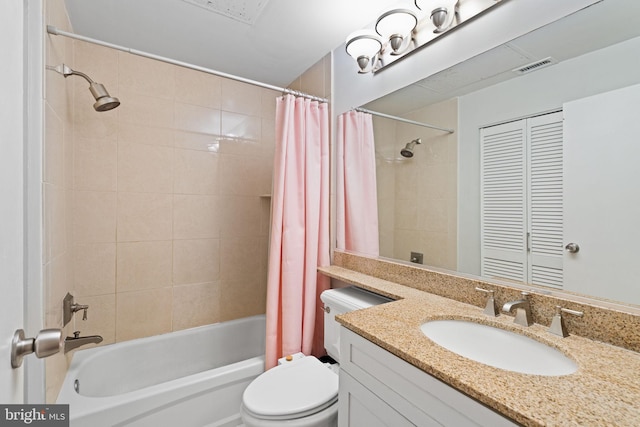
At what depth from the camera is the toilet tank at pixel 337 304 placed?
4.66 ft

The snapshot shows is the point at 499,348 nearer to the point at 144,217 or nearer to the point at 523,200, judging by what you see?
the point at 523,200

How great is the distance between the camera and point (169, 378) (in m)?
2.00

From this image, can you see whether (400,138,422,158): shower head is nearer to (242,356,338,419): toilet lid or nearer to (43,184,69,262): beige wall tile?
(242,356,338,419): toilet lid

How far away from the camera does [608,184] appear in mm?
871

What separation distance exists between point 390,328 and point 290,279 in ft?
3.12

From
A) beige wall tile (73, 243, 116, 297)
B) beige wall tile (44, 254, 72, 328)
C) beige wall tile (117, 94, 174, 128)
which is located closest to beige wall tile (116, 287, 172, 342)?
beige wall tile (73, 243, 116, 297)

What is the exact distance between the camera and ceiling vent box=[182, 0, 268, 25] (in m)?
1.51

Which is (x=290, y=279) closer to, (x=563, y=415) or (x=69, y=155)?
(x=563, y=415)

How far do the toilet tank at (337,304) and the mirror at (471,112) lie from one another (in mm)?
284

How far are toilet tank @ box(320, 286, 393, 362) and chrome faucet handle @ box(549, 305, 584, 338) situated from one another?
644 millimetres

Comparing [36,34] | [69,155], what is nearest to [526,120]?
[36,34]

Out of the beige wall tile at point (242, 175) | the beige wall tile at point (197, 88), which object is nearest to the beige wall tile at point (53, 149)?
the beige wall tile at point (197, 88)

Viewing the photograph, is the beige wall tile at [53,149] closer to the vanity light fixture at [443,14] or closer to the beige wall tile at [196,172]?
the beige wall tile at [196,172]

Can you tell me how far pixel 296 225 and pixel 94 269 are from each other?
1356 mm
